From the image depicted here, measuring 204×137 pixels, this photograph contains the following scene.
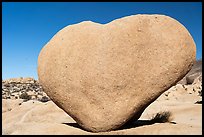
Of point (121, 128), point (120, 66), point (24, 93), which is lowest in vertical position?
point (121, 128)

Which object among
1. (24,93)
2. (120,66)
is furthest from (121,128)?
(24,93)

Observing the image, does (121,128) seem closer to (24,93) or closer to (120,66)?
(120,66)

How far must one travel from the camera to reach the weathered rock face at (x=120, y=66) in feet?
16.8

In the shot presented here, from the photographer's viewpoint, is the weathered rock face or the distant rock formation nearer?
the weathered rock face

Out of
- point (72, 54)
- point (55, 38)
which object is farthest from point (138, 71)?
point (55, 38)

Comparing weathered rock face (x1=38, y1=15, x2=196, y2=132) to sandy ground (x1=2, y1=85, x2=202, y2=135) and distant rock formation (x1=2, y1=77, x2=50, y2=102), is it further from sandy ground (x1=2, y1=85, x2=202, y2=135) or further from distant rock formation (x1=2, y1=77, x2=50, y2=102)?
distant rock formation (x1=2, y1=77, x2=50, y2=102)

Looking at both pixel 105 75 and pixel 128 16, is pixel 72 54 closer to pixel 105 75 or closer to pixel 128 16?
pixel 105 75

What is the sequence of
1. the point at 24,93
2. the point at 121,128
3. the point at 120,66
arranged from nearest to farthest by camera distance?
the point at 120,66
the point at 121,128
the point at 24,93

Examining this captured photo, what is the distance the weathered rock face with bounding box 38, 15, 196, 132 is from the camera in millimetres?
5125

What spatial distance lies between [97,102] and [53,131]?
1.12 m

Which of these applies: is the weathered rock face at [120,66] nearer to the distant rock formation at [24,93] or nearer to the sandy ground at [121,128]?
the sandy ground at [121,128]

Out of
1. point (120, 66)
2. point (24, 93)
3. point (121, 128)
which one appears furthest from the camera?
point (24, 93)

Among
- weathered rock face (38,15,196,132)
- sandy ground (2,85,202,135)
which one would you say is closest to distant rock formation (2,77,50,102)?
sandy ground (2,85,202,135)

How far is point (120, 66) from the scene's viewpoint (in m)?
5.09
